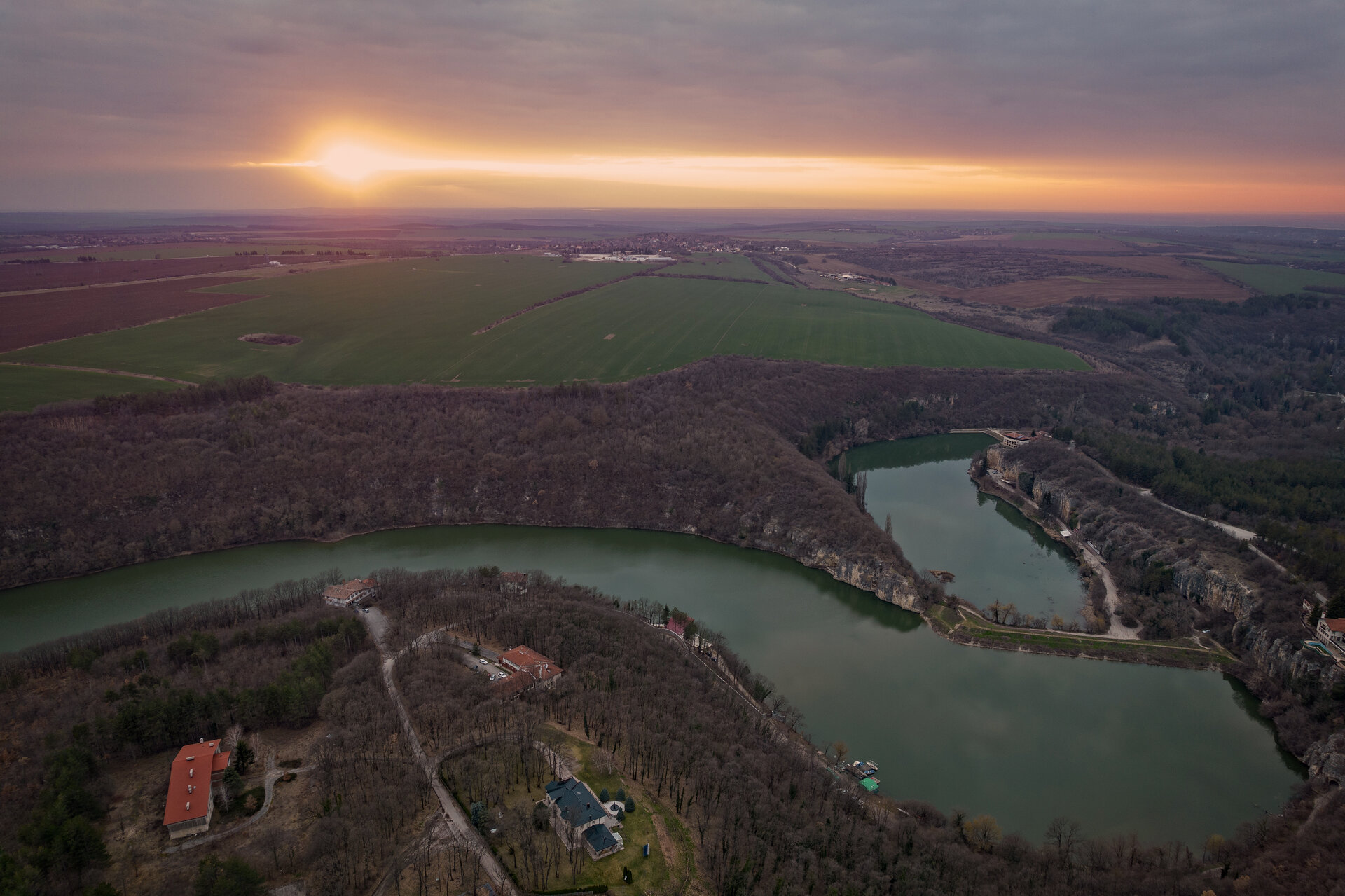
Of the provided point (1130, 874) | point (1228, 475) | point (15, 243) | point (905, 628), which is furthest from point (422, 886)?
point (15, 243)

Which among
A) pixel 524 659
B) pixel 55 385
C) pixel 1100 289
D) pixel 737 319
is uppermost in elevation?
pixel 1100 289

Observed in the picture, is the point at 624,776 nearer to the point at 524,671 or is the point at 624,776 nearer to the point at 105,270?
the point at 524,671

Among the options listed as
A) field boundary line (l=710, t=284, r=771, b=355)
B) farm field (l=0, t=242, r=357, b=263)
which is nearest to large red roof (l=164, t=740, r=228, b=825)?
field boundary line (l=710, t=284, r=771, b=355)

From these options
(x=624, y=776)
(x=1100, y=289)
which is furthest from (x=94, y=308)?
(x=1100, y=289)

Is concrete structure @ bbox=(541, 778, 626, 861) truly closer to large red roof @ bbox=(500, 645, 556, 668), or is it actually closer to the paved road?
the paved road

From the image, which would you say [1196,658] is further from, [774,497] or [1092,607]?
[774,497]

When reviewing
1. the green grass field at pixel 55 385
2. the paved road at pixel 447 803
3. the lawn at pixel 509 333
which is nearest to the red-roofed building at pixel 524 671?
the paved road at pixel 447 803
